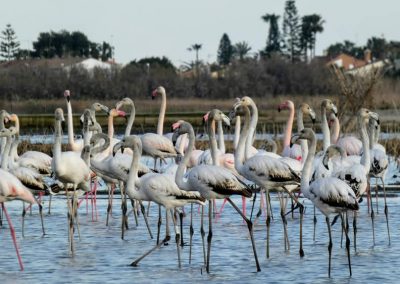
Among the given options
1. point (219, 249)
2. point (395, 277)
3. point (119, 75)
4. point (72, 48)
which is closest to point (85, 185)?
point (219, 249)

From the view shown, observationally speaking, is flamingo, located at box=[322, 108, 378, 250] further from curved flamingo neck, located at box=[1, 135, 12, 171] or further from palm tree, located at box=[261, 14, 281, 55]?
palm tree, located at box=[261, 14, 281, 55]

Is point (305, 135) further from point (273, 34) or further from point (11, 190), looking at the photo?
point (273, 34)

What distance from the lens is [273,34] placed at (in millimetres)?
117812

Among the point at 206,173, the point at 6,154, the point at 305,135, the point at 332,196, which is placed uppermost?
the point at 305,135

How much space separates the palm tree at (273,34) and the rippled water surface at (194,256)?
324ft

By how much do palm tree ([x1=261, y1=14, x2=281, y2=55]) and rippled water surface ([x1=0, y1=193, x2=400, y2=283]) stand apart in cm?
9869

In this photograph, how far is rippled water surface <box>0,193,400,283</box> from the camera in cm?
1055

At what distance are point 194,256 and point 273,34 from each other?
10705cm

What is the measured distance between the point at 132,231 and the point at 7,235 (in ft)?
5.43

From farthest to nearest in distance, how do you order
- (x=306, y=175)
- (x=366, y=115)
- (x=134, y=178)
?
(x=366, y=115) < (x=134, y=178) < (x=306, y=175)

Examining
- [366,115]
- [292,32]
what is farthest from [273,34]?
[366,115]

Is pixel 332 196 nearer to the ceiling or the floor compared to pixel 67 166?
nearer to the floor

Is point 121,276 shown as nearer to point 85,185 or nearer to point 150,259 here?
point 150,259

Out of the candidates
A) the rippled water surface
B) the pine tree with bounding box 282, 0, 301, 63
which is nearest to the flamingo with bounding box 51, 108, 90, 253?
the rippled water surface
